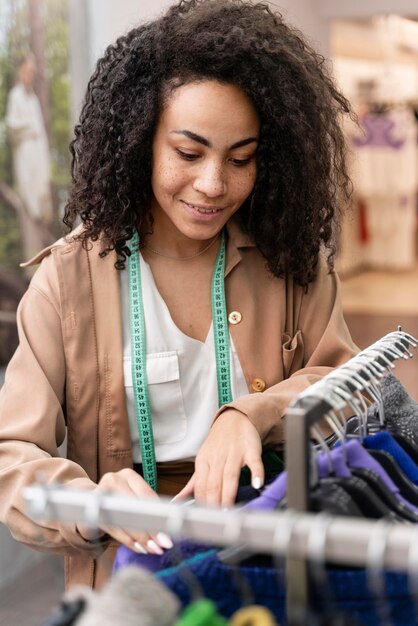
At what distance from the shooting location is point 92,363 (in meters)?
1.84

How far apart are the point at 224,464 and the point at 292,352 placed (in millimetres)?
482

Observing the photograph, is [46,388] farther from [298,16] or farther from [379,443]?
[298,16]

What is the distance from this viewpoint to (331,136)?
1.96 metres

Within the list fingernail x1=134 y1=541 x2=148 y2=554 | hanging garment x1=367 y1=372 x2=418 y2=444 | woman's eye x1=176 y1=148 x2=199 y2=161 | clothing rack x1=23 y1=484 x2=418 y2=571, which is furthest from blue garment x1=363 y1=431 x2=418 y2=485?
woman's eye x1=176 y1=148 x2=199 y2=161

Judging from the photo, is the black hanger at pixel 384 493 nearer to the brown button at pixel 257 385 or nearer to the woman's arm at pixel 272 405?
the woman's arm at pixel 272 405

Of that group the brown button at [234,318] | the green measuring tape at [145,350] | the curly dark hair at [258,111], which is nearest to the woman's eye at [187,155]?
the curly dark hair at [258,111]

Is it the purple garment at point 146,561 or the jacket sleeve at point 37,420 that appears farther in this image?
the jacket sleeve at point 37,420

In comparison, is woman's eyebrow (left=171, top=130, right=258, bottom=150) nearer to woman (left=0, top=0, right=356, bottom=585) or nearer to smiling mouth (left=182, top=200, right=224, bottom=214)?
woman (left=0, top=0, right=356, bottom=585)

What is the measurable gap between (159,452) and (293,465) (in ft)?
2.61

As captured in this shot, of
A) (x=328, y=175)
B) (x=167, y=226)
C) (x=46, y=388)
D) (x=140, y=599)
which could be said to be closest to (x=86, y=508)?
(x=140, y=599)

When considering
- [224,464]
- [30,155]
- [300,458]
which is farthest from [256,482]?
[30,155]

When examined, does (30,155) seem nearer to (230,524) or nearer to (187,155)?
(187,155)

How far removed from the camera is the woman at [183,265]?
5.73 ft

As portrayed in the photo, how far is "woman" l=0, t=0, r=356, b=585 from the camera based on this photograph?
5.73 feet
